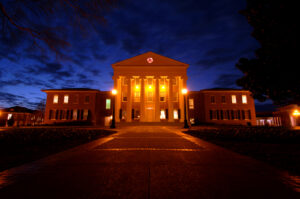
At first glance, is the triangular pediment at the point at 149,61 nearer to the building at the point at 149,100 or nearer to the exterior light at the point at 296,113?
the building at the point at 149,100

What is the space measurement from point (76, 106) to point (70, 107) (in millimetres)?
1450

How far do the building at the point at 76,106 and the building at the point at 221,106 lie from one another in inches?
825

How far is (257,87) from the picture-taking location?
299 inches

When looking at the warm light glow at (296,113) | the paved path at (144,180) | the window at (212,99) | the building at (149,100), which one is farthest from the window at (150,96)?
the paved path at (144,180)

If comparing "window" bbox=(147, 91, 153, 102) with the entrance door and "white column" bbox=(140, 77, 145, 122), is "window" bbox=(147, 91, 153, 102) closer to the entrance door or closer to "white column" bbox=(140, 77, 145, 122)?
"white column" bbox=(140, 77, 145, 122)

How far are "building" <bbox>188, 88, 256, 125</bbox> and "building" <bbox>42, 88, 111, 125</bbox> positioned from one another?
68.7 ft

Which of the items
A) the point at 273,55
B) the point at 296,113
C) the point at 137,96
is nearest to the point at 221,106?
the point at 296,113

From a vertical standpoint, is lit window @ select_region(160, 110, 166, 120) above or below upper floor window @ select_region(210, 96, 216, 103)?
below

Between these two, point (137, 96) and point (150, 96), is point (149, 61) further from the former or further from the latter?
point (137, 96)

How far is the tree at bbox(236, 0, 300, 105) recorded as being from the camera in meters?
6.16

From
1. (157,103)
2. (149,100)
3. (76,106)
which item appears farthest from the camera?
(76,106)

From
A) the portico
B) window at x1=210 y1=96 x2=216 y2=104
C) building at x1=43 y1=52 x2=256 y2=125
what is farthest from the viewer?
window at x1=210 y1=96 x2=216 y2=104

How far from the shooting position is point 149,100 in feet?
107

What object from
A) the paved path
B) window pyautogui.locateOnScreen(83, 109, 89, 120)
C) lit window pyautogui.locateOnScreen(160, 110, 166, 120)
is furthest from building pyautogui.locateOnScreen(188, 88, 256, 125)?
the paved path
